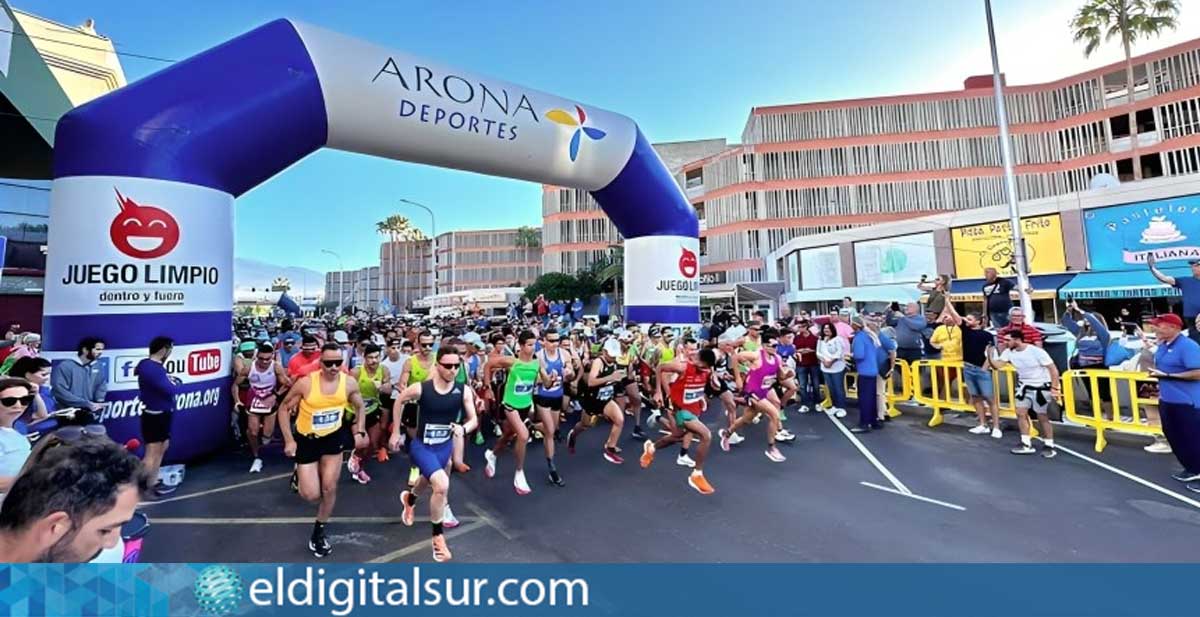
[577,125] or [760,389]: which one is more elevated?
[577,125]

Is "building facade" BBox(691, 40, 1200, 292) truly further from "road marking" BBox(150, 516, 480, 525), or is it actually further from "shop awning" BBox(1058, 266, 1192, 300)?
"road marking" BBox(150, 516, 480, 525)

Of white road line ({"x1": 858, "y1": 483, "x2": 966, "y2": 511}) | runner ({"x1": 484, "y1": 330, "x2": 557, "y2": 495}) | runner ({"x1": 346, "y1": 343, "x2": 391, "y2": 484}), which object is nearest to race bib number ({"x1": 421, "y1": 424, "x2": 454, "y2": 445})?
runner ({"x1": 484, "y1": 330, "x2": 557, "y2": 495})

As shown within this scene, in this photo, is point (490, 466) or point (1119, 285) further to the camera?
point (1119, 285)

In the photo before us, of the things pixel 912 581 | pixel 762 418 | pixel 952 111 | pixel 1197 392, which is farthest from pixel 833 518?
pixel 952 111

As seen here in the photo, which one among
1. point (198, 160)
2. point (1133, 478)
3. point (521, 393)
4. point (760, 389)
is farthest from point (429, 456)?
point (1133, 478)

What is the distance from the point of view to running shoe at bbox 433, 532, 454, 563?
408 centimetres

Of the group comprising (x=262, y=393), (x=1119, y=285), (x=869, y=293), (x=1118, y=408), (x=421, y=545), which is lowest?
(x=421, y=545)

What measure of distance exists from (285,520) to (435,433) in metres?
2.01

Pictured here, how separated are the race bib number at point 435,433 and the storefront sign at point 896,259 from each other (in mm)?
26463

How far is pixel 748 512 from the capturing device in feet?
16.5

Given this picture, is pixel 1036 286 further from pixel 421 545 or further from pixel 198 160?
pixel 198 160

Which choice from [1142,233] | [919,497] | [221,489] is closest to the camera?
[919,497]

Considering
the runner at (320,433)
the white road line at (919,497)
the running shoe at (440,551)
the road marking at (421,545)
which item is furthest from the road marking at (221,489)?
the white road line at (919,497)

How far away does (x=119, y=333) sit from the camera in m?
6.00
